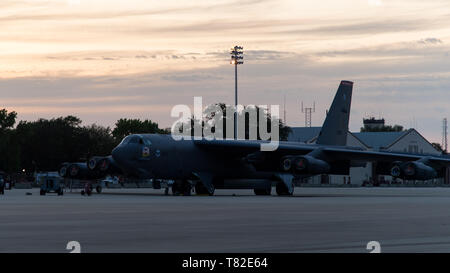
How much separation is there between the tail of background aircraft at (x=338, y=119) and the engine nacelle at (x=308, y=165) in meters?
7.76

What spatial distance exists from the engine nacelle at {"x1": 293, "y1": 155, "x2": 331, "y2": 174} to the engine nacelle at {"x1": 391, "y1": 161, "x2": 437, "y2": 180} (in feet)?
16.5

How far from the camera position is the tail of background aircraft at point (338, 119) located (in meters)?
75.2

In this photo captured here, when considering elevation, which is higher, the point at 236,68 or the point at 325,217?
the point at 236,68

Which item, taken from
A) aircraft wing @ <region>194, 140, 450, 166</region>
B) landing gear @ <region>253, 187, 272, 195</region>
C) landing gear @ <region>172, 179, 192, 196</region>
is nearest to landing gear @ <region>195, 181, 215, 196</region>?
landing gear @ <region>172, 179, 192, 196</region>

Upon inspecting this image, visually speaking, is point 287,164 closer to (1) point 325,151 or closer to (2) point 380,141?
(1) point 325,151

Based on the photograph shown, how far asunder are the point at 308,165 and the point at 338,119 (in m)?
10.3

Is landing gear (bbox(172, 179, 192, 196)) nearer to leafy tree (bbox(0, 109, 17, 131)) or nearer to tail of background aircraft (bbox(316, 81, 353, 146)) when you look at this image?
tail of background aircraft (bbox(316, 81, 353, 146))

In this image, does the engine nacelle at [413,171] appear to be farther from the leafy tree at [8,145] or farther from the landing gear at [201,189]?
the leafy tree at [8,145]

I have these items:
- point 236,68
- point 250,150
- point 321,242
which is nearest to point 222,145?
point 250,150

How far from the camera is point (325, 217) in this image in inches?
1371

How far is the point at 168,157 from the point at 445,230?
40105 mm

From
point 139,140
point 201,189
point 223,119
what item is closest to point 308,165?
point 201,189
